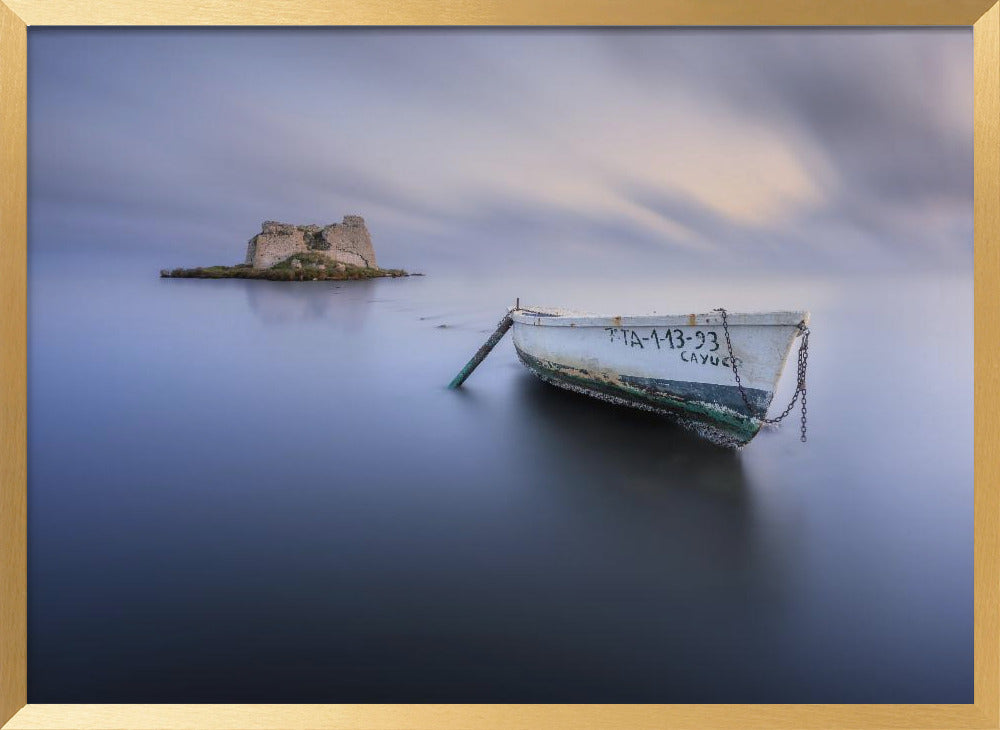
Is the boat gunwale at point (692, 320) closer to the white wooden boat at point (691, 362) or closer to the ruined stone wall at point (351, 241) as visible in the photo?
the white wooden boat at point (691, 362)

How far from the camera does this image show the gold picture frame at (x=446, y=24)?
6.09 ft

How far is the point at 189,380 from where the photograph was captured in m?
5.26

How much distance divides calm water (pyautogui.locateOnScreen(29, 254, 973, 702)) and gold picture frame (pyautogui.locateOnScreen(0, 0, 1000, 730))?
111mm

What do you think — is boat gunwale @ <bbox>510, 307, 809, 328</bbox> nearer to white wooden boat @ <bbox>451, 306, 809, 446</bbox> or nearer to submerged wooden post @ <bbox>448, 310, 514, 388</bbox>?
white wooden boat @ <bbox>451, 306, 809, 446</bbox>

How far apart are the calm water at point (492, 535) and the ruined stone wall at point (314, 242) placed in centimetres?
108

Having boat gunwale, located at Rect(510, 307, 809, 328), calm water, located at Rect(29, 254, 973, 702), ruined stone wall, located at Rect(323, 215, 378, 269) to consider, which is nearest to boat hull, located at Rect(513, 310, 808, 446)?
boat gunwale, located at Rect(510, 307, 809, 328)

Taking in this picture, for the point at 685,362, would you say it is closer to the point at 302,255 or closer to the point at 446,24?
the point at 446,24

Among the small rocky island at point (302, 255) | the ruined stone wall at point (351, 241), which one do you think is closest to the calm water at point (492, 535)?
the small rocky island at point (302, 255)

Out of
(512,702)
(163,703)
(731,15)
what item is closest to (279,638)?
(163,703)

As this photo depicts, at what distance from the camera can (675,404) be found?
390 cm

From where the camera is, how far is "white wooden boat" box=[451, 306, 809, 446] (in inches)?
124

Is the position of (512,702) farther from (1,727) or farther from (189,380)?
(189,380)

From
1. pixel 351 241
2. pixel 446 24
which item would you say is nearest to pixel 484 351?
pixel 351 241

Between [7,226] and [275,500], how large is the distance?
5.96ft
